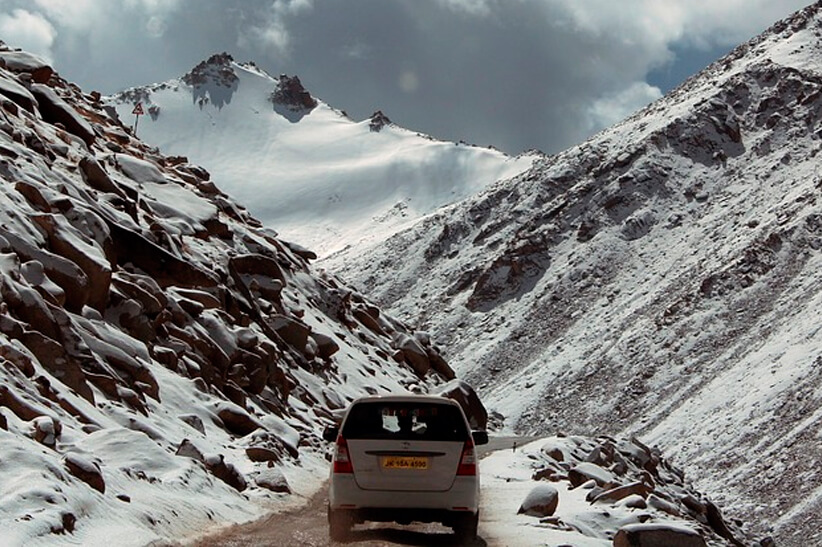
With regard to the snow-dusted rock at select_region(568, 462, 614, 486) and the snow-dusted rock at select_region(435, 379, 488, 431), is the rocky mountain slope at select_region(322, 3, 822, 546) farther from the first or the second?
the snow-dusted rock at select_region(568, 462, 614, 486)

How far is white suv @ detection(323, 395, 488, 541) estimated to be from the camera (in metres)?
12.4

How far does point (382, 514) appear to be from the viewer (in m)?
12.3

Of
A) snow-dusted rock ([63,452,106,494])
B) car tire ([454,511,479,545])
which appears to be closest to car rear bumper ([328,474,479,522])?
car tire ([454,511,479,545])

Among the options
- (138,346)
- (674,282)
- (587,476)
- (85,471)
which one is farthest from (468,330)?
(85,471)

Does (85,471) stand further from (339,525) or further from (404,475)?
(404,475)

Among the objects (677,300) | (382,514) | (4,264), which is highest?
(677,300)

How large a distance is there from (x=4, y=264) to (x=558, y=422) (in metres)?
74.4

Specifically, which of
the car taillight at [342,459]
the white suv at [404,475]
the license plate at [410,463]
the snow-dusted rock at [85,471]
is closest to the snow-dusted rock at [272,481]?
the white suv at [404,475]

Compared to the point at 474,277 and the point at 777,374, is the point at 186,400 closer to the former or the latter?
the point at 777,374

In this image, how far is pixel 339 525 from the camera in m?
12.7

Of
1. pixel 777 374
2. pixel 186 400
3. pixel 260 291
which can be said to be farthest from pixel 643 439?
pixel 186 400

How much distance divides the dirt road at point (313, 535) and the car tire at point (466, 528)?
128mm

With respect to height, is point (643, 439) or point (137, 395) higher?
point (643, 439)

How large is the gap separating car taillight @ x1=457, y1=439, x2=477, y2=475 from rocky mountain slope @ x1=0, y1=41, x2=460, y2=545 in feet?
12.3
